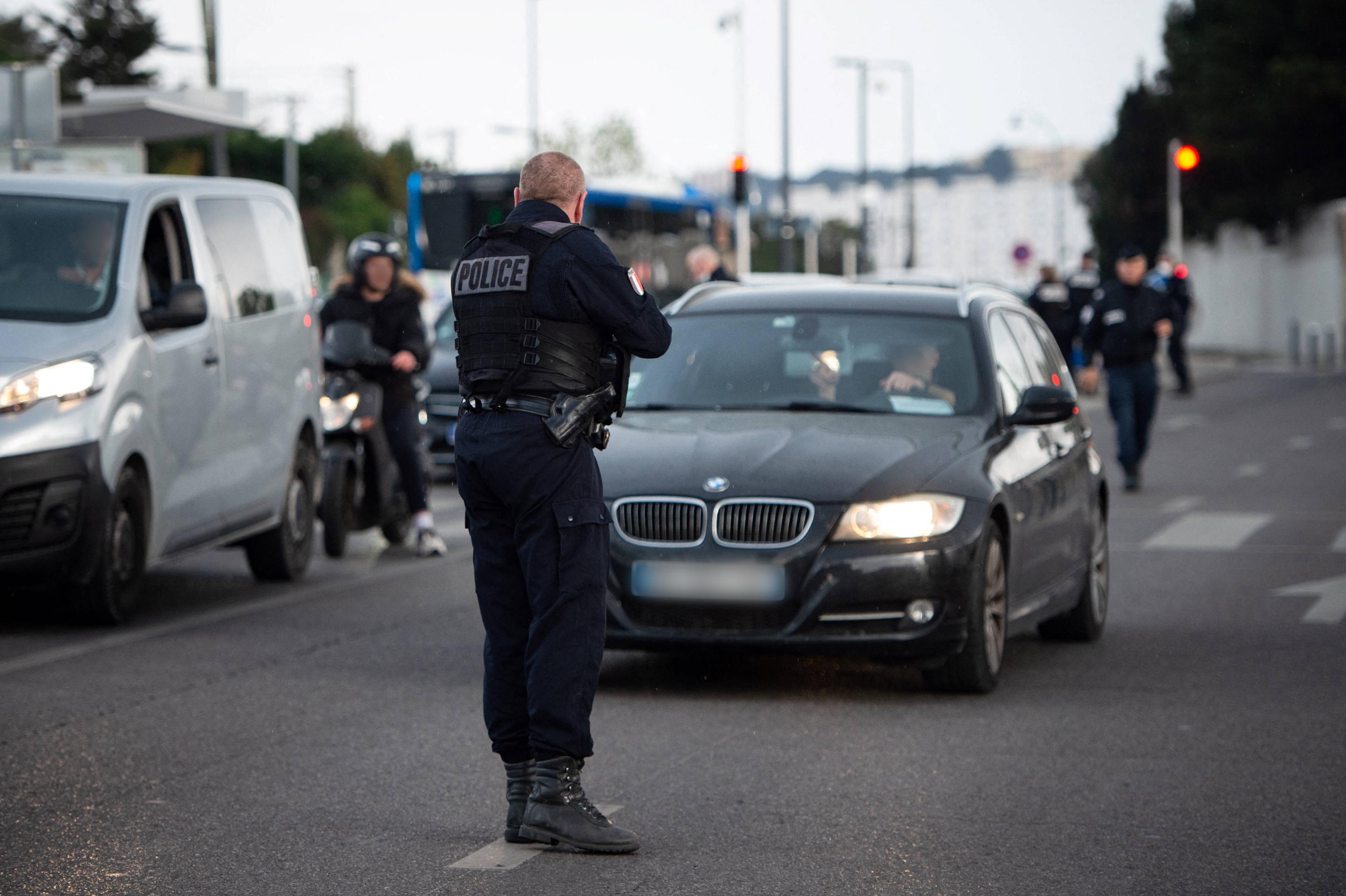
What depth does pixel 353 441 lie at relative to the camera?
41.4 ft

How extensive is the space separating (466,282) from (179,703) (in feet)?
9.49

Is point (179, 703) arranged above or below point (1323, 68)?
below

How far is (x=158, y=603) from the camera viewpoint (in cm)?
1049

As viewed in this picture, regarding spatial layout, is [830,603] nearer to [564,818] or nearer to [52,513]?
[564,818]

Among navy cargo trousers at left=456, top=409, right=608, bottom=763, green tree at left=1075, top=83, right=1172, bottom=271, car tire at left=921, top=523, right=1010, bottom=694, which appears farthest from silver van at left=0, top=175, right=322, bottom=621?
green tree at left=1075, top=83, right=1172, bottom=271

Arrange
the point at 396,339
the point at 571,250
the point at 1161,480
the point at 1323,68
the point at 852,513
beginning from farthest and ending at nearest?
the point at 1323,68
the point at 1161,480
the point at 396,339
the point at 852,513
the point at 571,250

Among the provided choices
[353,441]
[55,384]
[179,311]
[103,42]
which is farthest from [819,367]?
[103,42]

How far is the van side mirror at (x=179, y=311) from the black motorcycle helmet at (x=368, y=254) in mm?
3095

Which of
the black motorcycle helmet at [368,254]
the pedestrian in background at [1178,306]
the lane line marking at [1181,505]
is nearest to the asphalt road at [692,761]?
the black motorcycle helmet at [368,254]

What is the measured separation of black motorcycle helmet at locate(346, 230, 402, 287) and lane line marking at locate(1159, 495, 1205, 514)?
6.14m

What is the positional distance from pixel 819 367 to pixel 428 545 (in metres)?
4.66

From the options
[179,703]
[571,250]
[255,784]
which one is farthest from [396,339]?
[571,250]

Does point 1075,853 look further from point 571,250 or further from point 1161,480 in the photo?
point 1161,480

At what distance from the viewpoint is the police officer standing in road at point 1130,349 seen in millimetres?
17094
